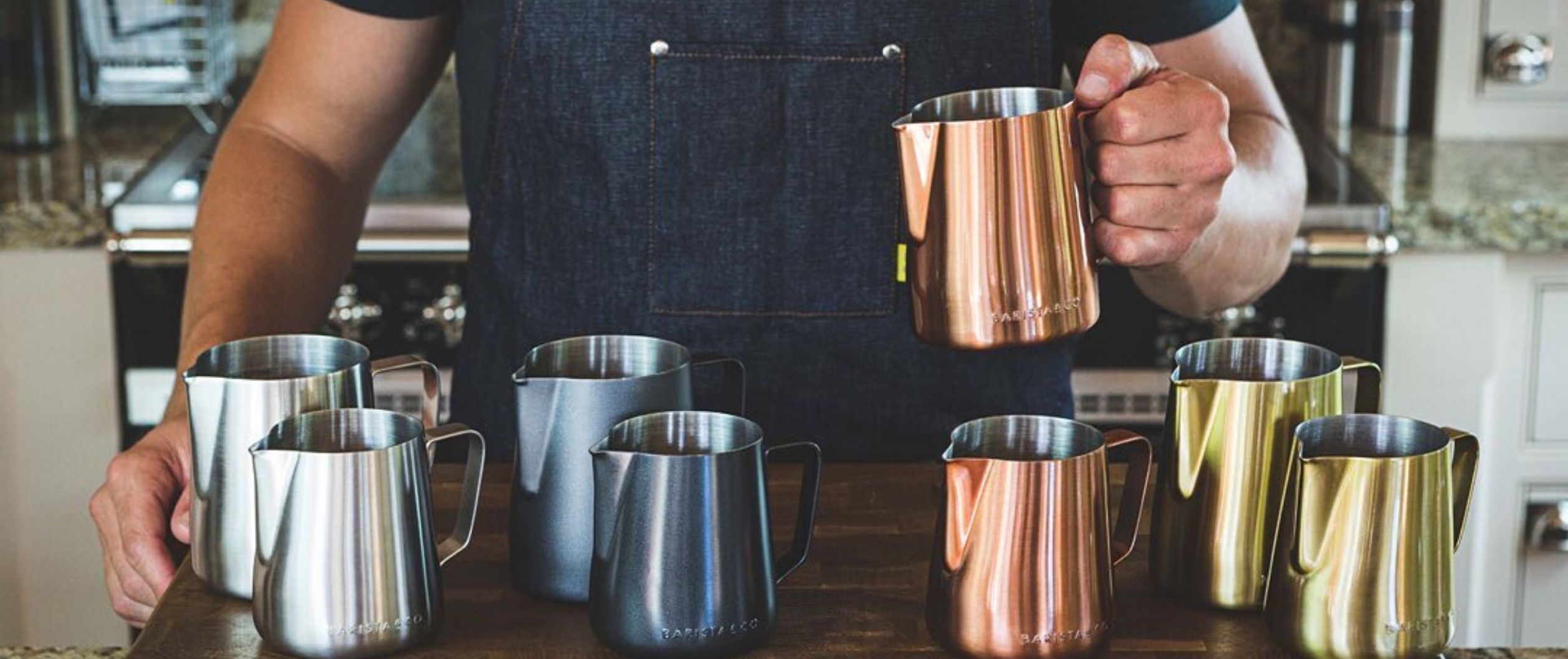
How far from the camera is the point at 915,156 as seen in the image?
89 cm

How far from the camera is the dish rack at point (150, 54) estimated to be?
88.7 inches

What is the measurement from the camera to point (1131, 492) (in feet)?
2.88

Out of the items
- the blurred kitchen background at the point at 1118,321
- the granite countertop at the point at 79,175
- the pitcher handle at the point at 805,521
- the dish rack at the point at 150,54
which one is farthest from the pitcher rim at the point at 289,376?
the dish rack at the point at 150,54

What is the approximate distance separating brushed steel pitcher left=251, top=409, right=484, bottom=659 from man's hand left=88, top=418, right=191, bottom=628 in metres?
0.19

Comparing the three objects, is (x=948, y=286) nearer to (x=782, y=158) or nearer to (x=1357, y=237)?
(x=782, y=158)

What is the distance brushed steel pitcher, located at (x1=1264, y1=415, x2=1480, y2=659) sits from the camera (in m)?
0.77

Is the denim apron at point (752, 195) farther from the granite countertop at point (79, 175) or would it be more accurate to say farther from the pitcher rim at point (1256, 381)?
the granite countertop at point (79, 175)

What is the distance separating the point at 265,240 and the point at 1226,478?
747mm

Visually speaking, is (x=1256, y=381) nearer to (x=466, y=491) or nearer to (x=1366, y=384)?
(x=1366, y=384)

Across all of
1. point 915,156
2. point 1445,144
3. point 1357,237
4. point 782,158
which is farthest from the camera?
point 1445,144

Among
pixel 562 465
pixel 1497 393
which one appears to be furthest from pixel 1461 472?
pixel 1497 393

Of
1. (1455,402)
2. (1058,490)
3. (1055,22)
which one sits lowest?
(1455,402)

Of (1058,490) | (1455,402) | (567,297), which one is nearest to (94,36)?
(567,297)

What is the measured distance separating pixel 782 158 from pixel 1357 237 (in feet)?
2.53
